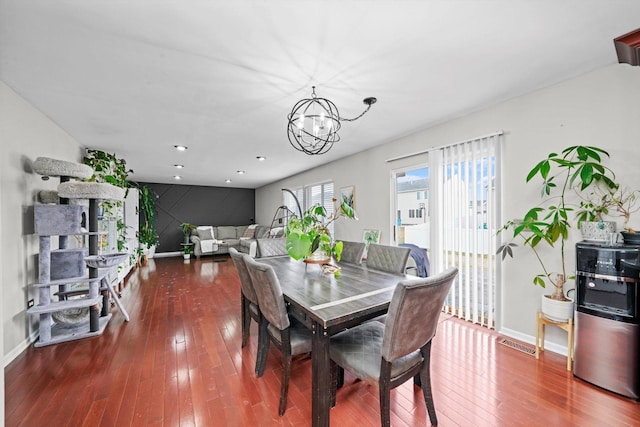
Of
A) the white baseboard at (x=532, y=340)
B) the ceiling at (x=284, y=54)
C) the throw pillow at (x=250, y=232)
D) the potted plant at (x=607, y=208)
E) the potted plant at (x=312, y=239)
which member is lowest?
the white baseboard at (x=532, y=340)

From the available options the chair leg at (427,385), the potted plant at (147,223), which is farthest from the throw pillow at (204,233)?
the chair leg at (427,385)

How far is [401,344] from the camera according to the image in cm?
132

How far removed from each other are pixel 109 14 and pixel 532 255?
12.3ft

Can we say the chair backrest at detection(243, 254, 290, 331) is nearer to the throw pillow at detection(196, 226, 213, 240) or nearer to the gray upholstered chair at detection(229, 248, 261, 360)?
the gray upholstered chair at detection(229, 248, 261, 360)

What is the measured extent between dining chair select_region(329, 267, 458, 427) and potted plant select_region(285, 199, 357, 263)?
30.9 inches

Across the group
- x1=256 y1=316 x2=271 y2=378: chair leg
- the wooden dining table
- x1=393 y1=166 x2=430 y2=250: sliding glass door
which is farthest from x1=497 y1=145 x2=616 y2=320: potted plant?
x1=256 y1=316 x2=271 y2=378: chair leg

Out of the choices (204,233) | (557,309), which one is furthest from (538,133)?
(204,233)

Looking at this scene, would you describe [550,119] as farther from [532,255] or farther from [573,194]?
[532,255]

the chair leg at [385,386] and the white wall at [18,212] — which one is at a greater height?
the white wall at [18,212]

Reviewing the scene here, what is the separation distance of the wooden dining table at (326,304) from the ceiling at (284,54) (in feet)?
5.61

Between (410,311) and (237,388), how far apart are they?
4.80 feet

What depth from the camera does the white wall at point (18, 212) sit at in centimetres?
212

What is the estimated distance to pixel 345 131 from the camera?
3.42 m

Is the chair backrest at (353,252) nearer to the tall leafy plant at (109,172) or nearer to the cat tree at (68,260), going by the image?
the cat tree at (68,260)
